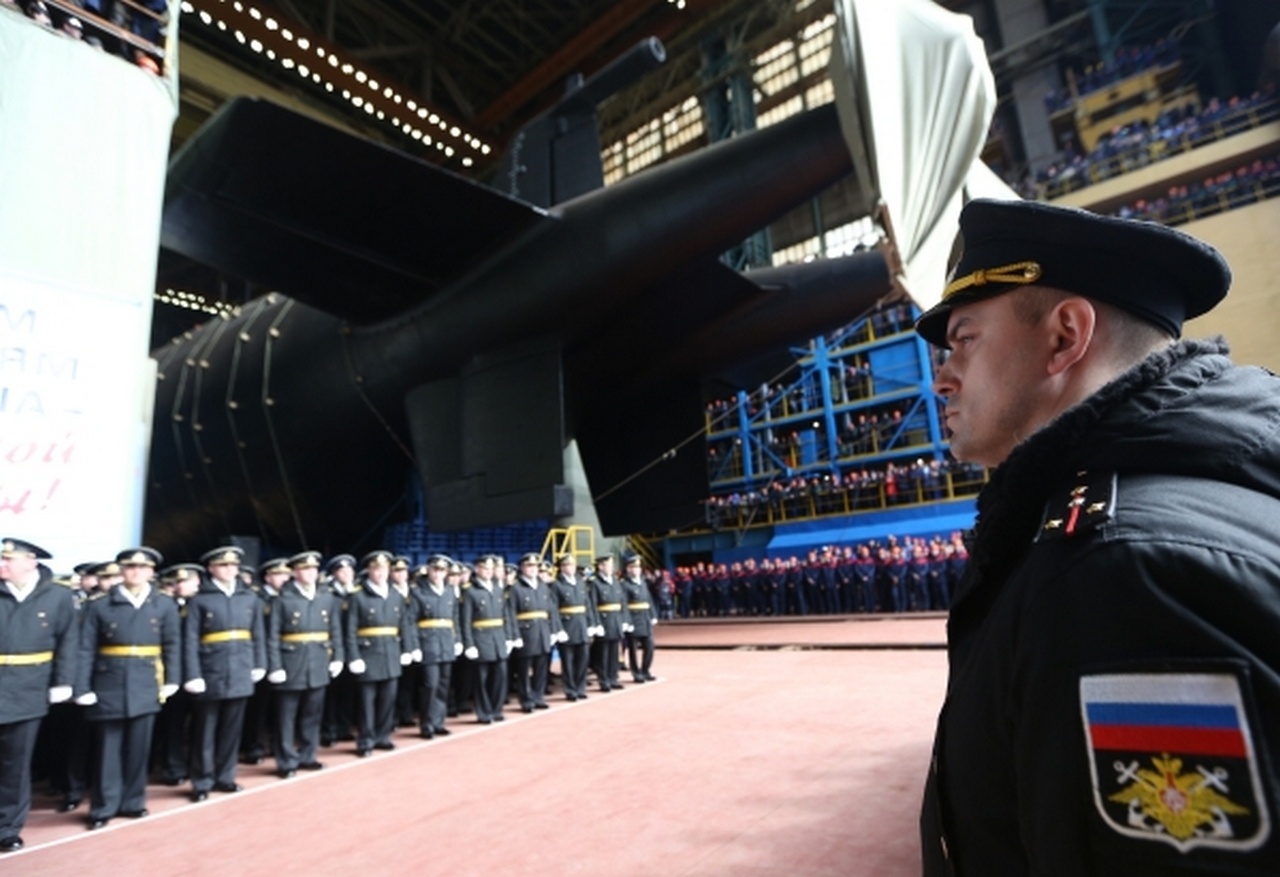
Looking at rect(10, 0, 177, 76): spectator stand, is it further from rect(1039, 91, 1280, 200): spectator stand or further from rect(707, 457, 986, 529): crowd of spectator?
rect(1039, 91, 1280, 200): spectator stand

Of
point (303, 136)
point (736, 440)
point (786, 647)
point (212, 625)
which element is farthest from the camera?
point (736, 440)

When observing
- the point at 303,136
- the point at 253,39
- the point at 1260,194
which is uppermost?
the point at 253,39

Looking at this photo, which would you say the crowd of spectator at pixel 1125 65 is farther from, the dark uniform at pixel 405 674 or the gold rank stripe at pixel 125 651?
the gold rank stripe at pixel 125 651

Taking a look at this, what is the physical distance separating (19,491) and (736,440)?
19.6 meters

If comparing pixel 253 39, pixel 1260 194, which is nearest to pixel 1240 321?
pixel 1260 194

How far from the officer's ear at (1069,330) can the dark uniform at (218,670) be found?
546 centimetres

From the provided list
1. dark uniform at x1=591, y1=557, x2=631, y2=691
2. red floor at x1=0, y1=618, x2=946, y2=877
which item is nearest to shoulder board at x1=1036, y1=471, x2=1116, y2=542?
red floor at x1=0, y1=618, x2=946, y2=877

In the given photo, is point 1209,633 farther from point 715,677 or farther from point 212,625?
point 715,677

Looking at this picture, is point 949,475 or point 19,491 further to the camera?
point 949,475

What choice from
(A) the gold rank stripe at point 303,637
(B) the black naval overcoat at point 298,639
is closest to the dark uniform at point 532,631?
(B) the black naval overcoat at point 298,639

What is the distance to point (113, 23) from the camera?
5508 mm

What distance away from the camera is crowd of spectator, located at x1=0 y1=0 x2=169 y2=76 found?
199 inches

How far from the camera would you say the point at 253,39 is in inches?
556

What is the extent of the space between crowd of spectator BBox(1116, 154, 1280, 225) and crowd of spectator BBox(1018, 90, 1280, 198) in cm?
104
